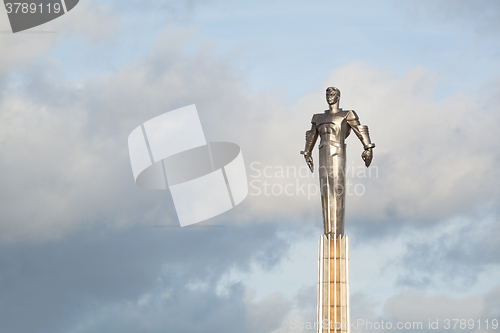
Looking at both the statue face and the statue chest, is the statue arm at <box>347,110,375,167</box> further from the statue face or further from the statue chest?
the statue face

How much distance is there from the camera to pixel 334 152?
92.8 ft

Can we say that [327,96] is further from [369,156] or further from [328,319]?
[328,319]

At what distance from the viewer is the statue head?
2875cm

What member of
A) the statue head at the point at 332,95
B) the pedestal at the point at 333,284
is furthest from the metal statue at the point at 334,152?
the pedestal at the point at 333,284

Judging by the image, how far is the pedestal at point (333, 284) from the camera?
27109mm

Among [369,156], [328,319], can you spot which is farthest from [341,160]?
[328,319]

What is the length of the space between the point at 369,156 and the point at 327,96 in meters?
2.89

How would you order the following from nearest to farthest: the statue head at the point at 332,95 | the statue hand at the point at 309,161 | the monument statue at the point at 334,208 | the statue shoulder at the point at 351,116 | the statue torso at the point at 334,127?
1. the monument statue at the point at 334,208
2. the statue torso at the point at 334,127
3. the statue shoulder at the point at 351,116
4. the statue head at the point at 332,95
5. the statue hand at the point at 309,161

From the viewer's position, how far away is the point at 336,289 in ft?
89.8

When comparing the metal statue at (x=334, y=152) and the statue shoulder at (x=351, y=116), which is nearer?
the metal statue at (x=334, y=152)

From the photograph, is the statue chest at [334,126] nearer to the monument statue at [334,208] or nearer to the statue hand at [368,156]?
the monument statue at [334,208]

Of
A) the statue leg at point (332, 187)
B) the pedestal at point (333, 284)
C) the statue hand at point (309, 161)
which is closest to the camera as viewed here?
the pedestal at point (333, 284)

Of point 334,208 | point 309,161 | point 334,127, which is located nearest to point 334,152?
point 334,127

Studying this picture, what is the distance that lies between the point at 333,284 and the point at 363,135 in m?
5.79
